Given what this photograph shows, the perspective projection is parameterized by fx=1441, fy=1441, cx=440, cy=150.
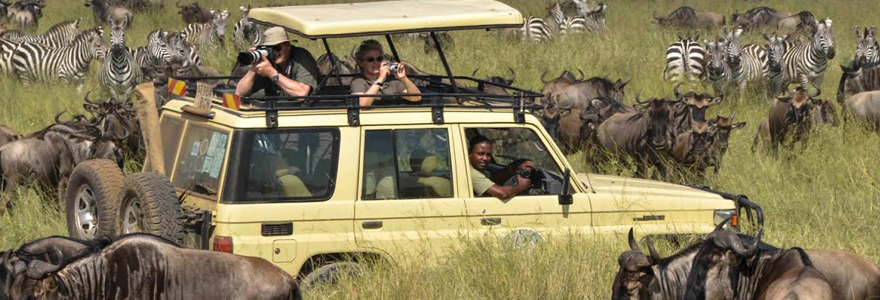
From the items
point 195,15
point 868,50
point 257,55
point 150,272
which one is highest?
point 195,15

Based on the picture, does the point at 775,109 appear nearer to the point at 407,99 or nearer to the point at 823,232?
the point at 823,232

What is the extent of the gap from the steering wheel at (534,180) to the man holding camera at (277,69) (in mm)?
1548

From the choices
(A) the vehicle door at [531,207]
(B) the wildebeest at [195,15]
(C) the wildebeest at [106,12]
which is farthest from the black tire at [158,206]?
(B) the wildebeest at [195,15]

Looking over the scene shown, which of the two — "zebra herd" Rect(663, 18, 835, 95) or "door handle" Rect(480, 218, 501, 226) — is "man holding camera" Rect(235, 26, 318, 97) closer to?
"door handle" Rect(480, 218, 501, 226)

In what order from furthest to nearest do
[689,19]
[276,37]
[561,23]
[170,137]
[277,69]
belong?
[689,19] < [561,23] < [277,69] < [276,37] < [170,137]

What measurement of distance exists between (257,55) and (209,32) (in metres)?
22.1

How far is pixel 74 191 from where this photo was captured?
9.81 meters

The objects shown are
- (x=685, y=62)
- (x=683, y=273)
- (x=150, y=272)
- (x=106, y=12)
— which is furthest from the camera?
(x=106, y=12)

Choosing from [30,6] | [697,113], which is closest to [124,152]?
[697,113]

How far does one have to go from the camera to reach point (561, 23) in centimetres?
3588

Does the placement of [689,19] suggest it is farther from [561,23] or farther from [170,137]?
[170,137]

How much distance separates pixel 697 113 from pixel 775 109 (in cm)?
240

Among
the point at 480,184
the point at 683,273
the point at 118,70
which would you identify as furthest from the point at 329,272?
the point at 118,70

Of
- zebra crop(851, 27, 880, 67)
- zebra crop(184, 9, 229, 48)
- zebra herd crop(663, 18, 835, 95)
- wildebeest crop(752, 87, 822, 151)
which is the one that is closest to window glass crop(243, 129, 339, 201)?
wildebeest crop(752, 87, 822, 151)
